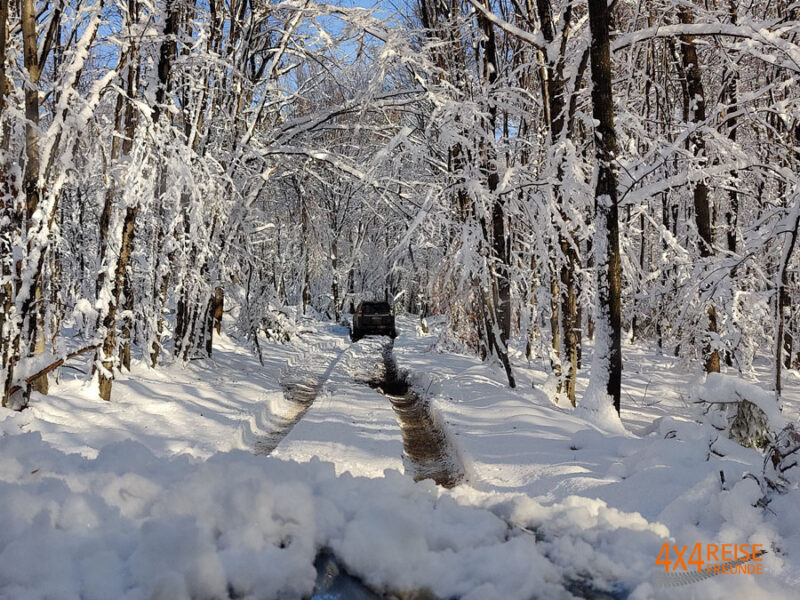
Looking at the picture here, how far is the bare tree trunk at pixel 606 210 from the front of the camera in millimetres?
7953

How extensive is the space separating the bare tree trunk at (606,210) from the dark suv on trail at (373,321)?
20382 millimetres

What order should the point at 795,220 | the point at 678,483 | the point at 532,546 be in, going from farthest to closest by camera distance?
the point at 795,220 → the point at 678,483 → the point at 532,546

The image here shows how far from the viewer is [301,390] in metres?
13.2

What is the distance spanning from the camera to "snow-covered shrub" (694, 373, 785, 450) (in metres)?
7.91

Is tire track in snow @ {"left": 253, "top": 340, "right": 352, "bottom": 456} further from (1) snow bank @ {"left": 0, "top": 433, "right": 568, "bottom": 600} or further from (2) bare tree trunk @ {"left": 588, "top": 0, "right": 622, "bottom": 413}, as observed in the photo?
(1) snow bank @ {"left": 0, "top": 433, "right": 568, "bottom": 600}

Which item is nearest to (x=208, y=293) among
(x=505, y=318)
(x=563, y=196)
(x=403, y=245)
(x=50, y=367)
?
(x=403, y=245)

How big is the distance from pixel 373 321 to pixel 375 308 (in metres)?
0.71

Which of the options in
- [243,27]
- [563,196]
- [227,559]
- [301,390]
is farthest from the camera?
[301,390]

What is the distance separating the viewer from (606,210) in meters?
8.05

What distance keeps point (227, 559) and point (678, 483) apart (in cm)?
360

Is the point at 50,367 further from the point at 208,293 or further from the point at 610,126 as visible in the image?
the point at 610,126

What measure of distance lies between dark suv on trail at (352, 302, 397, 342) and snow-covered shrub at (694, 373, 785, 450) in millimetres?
20101

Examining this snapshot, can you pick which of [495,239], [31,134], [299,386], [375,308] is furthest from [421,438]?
[375,308]

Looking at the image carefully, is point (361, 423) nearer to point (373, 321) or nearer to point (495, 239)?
point (495, 239)
